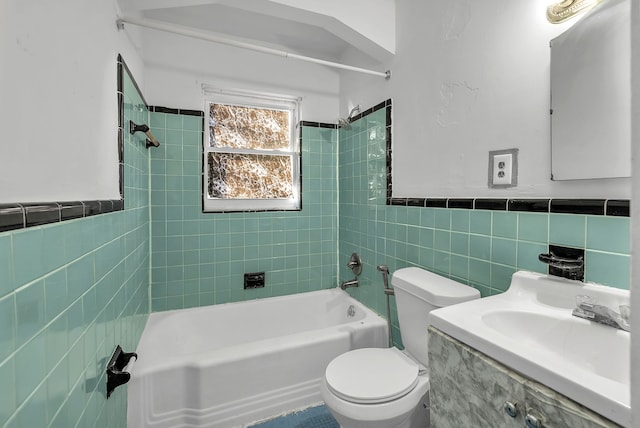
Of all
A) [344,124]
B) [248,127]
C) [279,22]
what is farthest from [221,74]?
[344,124]

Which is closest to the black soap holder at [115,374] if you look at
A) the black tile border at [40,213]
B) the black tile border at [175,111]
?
the black tile border at [40,213]

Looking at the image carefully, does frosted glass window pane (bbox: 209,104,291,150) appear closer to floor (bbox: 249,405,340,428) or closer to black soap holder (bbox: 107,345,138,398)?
black soap holder (bbox: 107,345,138,398)

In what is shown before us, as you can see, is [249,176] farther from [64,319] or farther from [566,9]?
[566,9]

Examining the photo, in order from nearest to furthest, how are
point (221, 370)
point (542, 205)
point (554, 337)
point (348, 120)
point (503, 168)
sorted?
1. point (554, 337)
2. point (542, 205)
3. point (503, 168)
4. point (221, 370)
5. point (348, 120)

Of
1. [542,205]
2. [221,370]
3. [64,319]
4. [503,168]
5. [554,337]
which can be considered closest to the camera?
[64,319]

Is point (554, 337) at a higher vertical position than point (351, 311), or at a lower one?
higher

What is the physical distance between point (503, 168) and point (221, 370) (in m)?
1.65

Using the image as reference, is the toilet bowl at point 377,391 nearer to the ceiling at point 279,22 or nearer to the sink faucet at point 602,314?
the sink faucet at point 602,314

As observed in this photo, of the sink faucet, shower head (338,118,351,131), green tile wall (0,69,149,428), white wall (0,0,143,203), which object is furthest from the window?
the sink faucet

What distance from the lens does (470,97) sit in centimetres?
135

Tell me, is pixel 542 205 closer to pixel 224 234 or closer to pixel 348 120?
pixel 348 120

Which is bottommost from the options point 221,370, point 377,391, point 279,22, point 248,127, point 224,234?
point 221,370

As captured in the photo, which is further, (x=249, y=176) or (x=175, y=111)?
(x=249, y=176)

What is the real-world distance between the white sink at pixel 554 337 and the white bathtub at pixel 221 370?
3.23 feet
